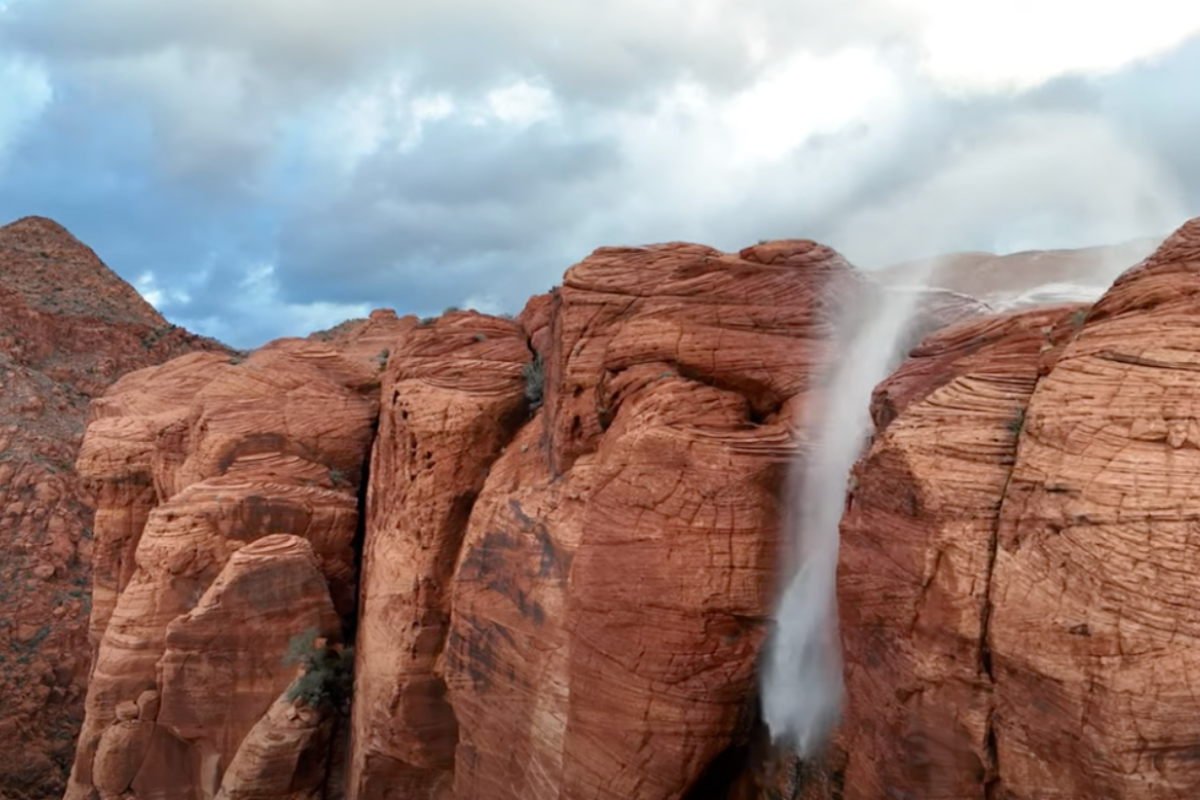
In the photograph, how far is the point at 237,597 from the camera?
705 inches

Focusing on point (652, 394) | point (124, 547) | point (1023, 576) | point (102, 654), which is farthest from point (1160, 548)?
point (124, 547)

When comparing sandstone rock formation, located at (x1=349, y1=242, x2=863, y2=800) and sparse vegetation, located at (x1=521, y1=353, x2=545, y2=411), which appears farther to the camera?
sparse vegetation, located at (x1=521, y1=353, x2=545, y2=411)

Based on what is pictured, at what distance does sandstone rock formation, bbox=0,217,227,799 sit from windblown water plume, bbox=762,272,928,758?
29191 millimetres

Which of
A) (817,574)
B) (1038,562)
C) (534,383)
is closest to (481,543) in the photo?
(534,383)

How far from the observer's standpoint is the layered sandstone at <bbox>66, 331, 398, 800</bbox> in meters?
18.0

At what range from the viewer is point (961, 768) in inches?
340

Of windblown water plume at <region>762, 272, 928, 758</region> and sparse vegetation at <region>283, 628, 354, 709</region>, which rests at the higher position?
windblown water plume at <region>762, 272, 928, 758</region>

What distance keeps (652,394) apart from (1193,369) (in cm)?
670

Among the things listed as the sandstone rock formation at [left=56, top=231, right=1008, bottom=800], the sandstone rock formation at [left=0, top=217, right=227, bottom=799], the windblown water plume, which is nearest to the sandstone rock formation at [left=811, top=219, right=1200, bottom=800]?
the windblown water plume

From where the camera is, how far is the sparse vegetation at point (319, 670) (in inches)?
709

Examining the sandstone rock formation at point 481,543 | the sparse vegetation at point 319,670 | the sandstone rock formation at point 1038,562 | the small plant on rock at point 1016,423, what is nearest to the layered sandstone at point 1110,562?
the sandstone rock formation at point 1038,562

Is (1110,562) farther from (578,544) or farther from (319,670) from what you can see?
(319,670)

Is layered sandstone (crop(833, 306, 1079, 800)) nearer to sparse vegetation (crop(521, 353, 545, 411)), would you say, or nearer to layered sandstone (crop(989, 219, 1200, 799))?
layered sandstone (crop(989, 219, 1200, 799))

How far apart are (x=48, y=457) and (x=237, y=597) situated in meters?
31.4
